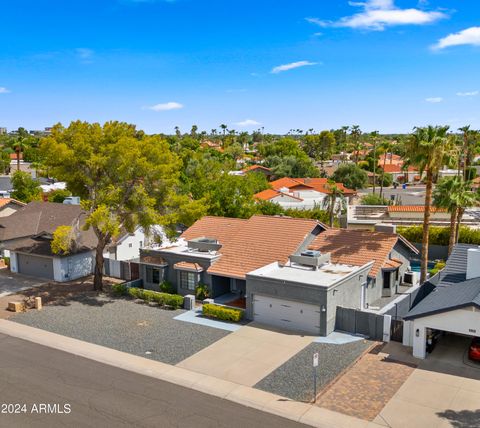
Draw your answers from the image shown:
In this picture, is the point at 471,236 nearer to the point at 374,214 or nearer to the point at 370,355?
the point at 374,214

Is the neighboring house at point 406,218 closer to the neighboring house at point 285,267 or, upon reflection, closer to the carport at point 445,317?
the neighboring house at point 285,267

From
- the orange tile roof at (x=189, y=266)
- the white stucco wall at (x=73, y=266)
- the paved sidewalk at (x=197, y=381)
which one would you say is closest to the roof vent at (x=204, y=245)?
the orange tile roof at (x=189, y=266)

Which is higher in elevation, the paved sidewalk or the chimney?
the chimney

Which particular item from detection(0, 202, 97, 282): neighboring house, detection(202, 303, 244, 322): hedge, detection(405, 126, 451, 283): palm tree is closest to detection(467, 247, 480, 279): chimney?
detection(405, 126, 451, 283): palm tree

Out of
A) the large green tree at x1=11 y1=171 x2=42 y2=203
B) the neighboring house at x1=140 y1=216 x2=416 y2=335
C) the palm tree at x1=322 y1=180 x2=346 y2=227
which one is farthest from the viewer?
the large green tree at x1=11 y1=171 x2=42 y2=203

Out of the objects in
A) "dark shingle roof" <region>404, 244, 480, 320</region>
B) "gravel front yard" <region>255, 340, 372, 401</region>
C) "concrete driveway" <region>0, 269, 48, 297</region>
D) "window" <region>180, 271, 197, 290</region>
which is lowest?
"concrete driveway" <region>0, 269, 48, 297</region>

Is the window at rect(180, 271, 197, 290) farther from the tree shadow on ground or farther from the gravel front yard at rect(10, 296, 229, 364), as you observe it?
the tree shadow on ground

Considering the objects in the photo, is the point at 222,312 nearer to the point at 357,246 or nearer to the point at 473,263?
the point at 357,246

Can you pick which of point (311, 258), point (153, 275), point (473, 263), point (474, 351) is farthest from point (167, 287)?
point (474, 351)
